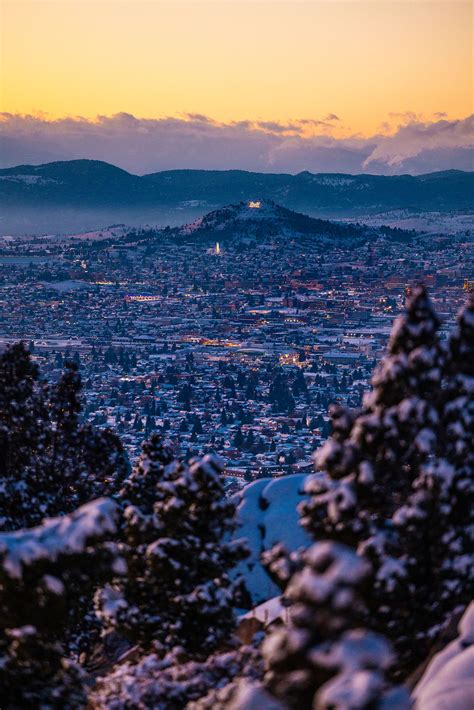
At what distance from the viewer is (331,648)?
7363mm

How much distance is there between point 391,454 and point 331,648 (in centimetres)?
568

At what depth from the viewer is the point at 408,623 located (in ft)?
43.1

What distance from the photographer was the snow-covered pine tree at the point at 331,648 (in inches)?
272

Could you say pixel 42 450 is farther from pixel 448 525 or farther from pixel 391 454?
pixel 448 525

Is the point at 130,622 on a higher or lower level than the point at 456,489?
lower

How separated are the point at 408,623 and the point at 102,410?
117m

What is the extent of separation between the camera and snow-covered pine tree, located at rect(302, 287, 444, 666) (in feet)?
39.7

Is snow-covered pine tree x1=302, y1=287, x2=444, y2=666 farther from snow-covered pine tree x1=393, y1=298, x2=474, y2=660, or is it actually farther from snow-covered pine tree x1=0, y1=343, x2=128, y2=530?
snow-covered pine tree x1=0, y1=343, x2=128, y2=530

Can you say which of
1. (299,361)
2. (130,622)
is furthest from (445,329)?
(130,622)

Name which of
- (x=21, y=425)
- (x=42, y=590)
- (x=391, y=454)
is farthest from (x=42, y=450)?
(x=391, y=454)

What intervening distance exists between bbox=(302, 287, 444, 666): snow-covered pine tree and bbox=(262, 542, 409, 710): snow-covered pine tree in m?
4.22

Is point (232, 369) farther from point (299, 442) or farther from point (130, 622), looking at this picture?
point (130, 622)

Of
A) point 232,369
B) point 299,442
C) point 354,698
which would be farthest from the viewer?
point 232,369

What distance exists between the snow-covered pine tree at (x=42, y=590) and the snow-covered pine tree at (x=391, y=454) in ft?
10.1
